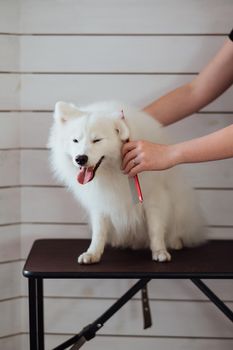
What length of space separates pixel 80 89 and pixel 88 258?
51 cm

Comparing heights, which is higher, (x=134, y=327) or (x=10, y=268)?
(x=10, y=268)

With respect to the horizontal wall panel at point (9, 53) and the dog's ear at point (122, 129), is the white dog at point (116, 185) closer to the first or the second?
the dog's ear at point (122, 129)

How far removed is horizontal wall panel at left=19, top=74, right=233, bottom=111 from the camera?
4.58 ft

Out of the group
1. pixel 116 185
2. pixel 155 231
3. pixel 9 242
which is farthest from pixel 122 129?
pixel 9 242

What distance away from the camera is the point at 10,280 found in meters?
1.49

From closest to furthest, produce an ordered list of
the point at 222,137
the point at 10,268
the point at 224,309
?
1. the point at 222,137
2. the point at 224,309
3. the point at 10,268

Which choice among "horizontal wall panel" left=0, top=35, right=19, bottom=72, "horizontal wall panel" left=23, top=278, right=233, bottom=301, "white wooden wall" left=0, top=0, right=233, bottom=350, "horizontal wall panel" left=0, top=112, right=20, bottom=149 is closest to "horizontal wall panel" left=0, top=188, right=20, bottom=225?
"white wooden wall" left=0, top=0, right=233, bottom=350

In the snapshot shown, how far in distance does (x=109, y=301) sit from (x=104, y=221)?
0.42 m

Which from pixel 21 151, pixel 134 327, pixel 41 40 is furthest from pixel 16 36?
pixel 134 327

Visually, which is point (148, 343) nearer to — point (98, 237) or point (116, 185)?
point (98, 237)

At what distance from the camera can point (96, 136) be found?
1021 mm

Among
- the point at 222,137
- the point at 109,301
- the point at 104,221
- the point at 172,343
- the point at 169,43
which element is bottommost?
the point at 172,343

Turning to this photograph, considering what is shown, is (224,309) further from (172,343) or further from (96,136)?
(96,136)

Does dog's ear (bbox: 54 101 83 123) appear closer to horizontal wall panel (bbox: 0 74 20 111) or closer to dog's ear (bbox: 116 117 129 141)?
dog's ear (bbox: 116 117 129 141)
